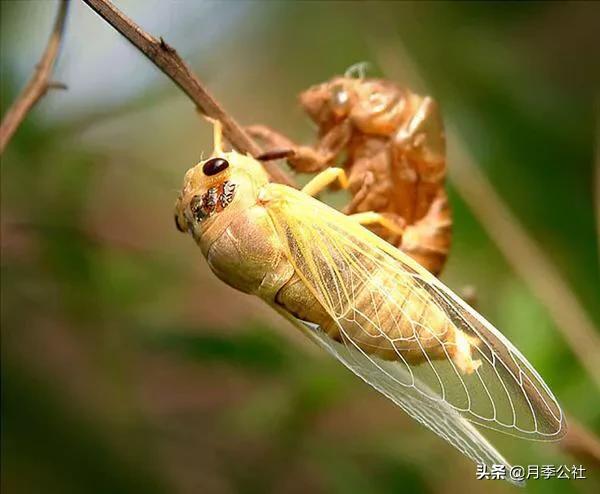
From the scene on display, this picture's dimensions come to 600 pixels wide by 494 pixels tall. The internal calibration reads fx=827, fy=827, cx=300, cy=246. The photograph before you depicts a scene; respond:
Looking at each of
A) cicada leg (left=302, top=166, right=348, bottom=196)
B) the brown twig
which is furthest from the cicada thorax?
the brown twig

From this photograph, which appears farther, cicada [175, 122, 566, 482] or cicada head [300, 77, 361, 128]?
cicada head [300, 77, 361, 128]

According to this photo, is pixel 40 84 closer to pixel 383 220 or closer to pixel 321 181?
pixel 321 181

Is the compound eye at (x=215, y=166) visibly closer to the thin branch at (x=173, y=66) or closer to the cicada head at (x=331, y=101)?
the thin branch at (x=173, y=66)

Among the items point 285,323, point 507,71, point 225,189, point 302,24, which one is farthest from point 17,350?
point 507,71

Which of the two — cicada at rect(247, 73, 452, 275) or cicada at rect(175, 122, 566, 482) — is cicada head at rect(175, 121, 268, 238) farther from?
cicada at rect(247, 73, 452, 275)

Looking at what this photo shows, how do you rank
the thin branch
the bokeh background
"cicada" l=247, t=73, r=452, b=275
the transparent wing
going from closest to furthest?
the thin branch
the transparent wing
"cicada" l=247, t=73, r=452, b=275
the bokeh background

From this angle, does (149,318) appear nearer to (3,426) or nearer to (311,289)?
(3,426)
